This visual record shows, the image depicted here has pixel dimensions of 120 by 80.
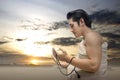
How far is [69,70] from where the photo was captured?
3.79 ft

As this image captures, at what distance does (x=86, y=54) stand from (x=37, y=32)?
60.7 inches

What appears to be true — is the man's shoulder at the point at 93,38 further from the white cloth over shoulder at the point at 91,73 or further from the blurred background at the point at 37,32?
the blurred background at the point at 37,32

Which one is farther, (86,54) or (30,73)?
(30,73)

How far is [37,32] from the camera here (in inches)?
99.8

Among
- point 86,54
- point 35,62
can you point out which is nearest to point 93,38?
point 86,54

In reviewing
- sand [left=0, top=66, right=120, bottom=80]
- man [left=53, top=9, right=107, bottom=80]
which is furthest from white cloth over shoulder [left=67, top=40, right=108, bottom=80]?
sand [left=0, top=66, right=120, bottom=80]

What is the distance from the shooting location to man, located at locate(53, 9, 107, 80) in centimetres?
100

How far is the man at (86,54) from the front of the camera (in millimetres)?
1001

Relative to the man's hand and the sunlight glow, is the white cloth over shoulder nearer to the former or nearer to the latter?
the man's hand

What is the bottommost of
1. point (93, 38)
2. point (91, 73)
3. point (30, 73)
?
point (30, 73)

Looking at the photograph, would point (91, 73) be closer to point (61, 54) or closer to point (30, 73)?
point (61, 54)

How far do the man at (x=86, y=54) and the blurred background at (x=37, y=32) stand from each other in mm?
1383

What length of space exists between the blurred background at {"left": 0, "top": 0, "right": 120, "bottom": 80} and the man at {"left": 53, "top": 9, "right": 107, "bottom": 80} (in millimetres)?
1383

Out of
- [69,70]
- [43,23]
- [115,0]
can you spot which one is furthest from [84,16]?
[115,0]
